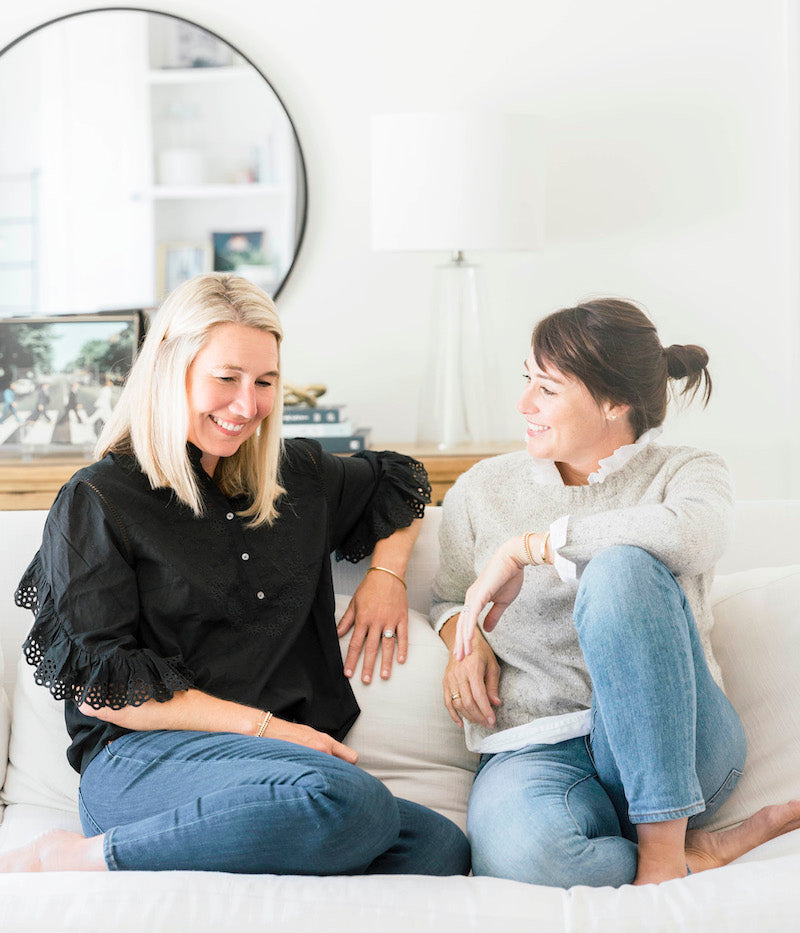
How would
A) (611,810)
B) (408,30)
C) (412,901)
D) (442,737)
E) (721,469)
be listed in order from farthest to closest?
(408,30), (442,737), (721,469), (611,810), (412,901)

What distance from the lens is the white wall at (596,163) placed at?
2.81 metres

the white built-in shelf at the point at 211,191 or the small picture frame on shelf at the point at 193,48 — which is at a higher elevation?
the small picture frame on shelf at the point at 193,48

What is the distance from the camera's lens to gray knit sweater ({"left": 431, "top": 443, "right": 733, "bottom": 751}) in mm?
1348

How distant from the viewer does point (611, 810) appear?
135 cm

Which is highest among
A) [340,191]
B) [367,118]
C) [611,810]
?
[367,118]

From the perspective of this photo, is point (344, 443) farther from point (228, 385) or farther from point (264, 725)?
point (264, 725)

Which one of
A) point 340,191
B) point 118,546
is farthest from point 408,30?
point 118,546

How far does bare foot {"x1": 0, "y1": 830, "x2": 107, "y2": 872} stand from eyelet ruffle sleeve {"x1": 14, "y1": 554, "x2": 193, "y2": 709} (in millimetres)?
169

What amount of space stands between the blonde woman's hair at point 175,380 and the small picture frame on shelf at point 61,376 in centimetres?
115

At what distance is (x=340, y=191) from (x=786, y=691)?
191 cm

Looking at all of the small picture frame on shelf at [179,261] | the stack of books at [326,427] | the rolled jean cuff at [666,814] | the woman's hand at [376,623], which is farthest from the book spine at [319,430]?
the rolled jean cuff at [666,814]

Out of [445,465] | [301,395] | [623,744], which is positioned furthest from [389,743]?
[301,395]

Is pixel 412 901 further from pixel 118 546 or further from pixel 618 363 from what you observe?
pixel 618 363

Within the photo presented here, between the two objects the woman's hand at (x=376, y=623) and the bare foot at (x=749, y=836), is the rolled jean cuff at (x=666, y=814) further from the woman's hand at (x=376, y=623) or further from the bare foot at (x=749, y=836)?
the woman's hand at (x=376, y=623)
